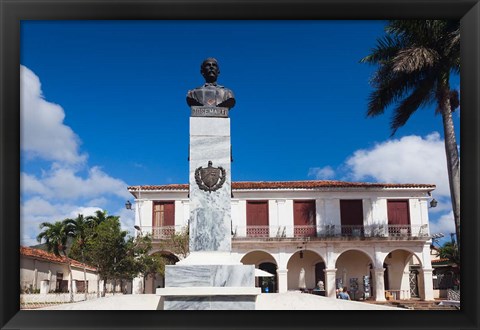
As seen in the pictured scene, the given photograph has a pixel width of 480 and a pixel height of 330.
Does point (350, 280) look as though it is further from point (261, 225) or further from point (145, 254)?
point (145, 254)

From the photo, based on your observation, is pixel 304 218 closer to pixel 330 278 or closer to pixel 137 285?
pixel 330 278

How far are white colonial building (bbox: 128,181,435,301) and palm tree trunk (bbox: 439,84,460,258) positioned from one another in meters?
10.6

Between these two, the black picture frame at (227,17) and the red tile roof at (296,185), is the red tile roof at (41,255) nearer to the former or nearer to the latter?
the red tile roof at (296,185)

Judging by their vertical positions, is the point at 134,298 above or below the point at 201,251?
below

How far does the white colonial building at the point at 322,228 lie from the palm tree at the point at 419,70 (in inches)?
360

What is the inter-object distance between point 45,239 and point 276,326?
24.1m

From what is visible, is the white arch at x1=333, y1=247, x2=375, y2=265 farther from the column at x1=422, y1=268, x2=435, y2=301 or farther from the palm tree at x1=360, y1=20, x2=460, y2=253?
the palm tree at x1=360, y1=20, x2=460, y2=253

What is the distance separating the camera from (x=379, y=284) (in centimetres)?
2442

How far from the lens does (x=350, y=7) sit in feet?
18.0

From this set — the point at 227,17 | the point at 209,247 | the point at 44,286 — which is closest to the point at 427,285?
the point at 44,286

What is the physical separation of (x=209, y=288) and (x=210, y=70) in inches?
138

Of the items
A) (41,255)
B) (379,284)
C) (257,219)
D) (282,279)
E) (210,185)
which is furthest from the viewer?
(41,255)

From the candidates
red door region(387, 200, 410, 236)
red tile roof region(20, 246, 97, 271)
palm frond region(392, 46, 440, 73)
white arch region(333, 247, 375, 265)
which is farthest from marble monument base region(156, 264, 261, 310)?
red door region(387, 200, 410, 236)

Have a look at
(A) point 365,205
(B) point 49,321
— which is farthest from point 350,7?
(A) point 365,205
